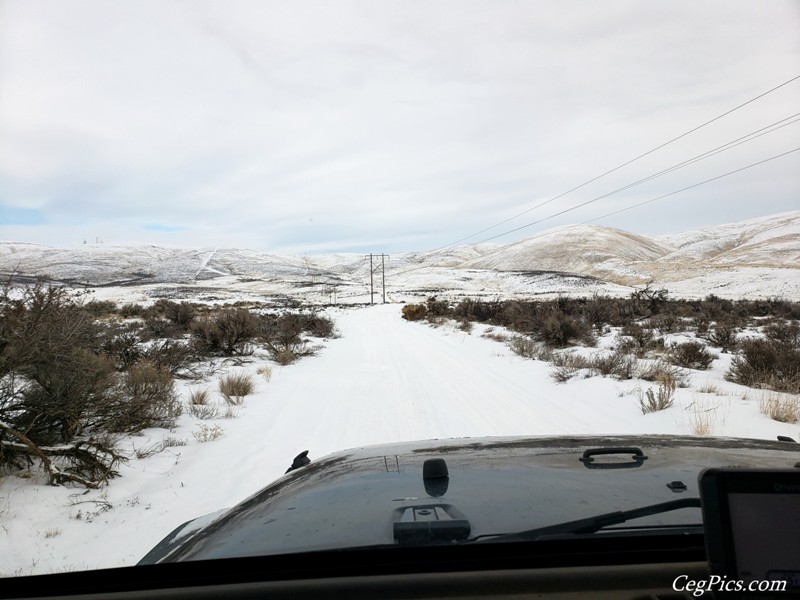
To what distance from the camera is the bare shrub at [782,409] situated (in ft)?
19.4

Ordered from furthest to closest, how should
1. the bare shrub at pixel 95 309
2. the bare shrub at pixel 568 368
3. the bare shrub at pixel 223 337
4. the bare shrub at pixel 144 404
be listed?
the bare shrub at pixel 223 337, the bare shrub at pixel 568 368, the bare shrub at pixel 95 309, the bare shrub at pixel 144 404

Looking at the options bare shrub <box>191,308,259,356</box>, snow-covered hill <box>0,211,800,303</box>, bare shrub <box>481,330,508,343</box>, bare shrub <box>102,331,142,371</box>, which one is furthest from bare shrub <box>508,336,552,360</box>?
snow-covered hill <box>0,211,800,303</box>

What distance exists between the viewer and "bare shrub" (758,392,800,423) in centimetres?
592

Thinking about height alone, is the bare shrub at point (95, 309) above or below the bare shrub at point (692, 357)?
above

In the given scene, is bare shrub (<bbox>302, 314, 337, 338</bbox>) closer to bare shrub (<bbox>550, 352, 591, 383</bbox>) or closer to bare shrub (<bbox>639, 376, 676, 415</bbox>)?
bare shrub (<bbox>550, 352, 591, 383</bbox>)

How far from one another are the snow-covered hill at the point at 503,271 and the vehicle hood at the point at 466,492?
44.0 meters

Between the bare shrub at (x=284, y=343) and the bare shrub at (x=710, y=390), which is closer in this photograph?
the bare shrub at (x=710, y=390)

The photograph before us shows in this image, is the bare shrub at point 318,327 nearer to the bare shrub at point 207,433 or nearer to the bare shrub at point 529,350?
the bare shrub at point 529,350

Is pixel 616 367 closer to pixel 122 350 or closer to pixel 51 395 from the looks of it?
pixel 51 395

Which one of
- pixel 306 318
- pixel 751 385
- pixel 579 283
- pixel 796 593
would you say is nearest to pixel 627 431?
pixel 751 385

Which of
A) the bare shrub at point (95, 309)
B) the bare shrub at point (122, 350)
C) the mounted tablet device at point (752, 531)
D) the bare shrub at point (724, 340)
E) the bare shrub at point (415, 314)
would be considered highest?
the bare shrub at point (95, 309)

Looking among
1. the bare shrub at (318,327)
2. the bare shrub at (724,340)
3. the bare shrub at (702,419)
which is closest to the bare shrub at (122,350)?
the bare shrub at (318,327)

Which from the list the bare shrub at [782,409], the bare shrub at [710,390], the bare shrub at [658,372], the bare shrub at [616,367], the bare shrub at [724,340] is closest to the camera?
the bare shrub at [782,409]

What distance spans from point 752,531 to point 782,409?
6.78 metres
